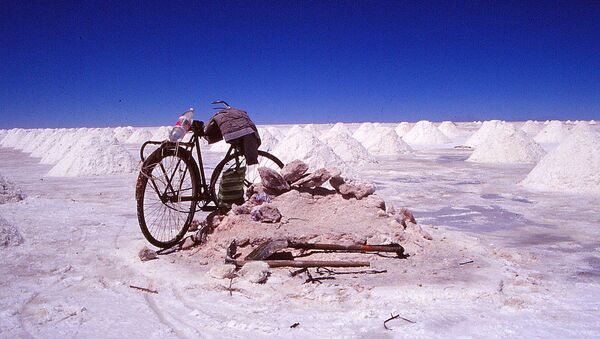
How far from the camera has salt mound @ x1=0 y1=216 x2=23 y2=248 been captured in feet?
11.1

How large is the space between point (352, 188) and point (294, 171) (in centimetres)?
62

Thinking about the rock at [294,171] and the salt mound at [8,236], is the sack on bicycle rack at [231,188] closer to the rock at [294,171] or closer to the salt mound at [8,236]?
the rock at [294,171]

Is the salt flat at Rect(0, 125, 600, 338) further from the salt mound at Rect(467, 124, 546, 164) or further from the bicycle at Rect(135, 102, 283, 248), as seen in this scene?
the salt mound at Rect(467, 124, 546, 164)

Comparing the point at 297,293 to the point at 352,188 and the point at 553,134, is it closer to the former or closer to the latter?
the point at 352,188

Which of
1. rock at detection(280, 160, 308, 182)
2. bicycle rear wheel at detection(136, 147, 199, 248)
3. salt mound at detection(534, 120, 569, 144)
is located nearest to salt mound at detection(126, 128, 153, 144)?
salt mound at detection(534, 120, 569, 144)

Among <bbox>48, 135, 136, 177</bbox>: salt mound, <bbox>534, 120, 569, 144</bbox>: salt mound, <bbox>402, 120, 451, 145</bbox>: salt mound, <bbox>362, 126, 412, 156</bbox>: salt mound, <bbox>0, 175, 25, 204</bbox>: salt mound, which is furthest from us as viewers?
<bbox>402, 120, 451, 145</bbox>: salt mound

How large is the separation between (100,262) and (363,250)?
201 cm

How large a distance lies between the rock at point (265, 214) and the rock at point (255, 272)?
0.80 metres

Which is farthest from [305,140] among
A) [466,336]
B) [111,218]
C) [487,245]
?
[466,336]

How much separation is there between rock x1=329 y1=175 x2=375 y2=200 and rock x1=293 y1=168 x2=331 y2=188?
146mm

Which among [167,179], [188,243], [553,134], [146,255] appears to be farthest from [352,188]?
[553,134]

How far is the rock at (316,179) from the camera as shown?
4.15m

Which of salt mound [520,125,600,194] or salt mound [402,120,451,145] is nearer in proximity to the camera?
salt mound [520,125,600,194]

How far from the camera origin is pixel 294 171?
419cm
